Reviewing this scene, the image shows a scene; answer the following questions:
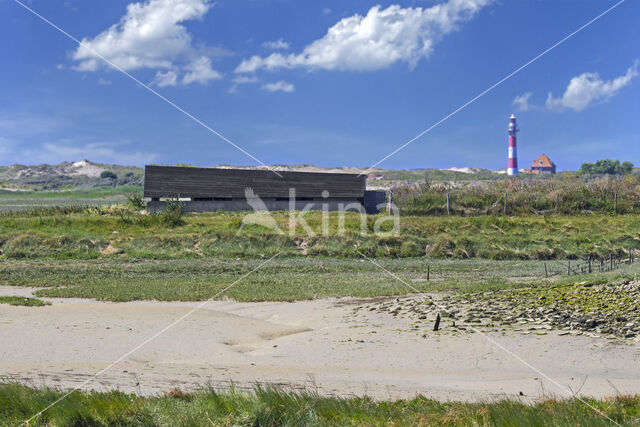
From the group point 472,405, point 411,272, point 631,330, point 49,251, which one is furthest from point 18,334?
point 49,251

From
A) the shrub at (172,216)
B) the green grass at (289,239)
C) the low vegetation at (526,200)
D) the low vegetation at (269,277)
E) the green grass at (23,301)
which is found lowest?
the green grass at (23,301)

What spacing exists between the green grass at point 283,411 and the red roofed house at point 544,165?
130998 mm

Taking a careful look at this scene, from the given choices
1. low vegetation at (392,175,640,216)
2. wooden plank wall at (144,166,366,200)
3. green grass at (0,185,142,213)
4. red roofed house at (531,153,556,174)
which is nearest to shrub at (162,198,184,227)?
wooden plank wall at (144,166,366,200)

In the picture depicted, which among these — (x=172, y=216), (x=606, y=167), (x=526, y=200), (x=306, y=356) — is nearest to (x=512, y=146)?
(x=606, y=167)

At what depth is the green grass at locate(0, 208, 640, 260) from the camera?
111ft

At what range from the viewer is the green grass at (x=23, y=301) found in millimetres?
18109

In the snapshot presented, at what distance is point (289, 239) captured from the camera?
3562cm

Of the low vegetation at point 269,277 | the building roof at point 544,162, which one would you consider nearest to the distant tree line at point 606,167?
the building roof at point 544,162

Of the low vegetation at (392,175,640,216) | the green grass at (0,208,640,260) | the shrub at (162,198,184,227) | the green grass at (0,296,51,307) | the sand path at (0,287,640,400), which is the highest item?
the low vegetation at (392,175,640,216)

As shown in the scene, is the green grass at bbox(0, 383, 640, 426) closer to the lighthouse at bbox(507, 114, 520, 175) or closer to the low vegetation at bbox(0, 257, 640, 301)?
the low vegetation at bbox(0, 257, 640, 301)

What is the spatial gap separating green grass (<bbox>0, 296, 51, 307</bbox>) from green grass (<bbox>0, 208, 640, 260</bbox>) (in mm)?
13941

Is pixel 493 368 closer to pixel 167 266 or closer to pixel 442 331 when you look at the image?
pixel 442 331

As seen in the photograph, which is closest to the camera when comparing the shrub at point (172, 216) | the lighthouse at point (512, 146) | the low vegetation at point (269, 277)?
the low vegetation at point (269, 277)

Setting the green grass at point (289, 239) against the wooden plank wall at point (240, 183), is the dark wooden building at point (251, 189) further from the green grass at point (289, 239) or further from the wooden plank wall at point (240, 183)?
the green grass at point (289, 239)
